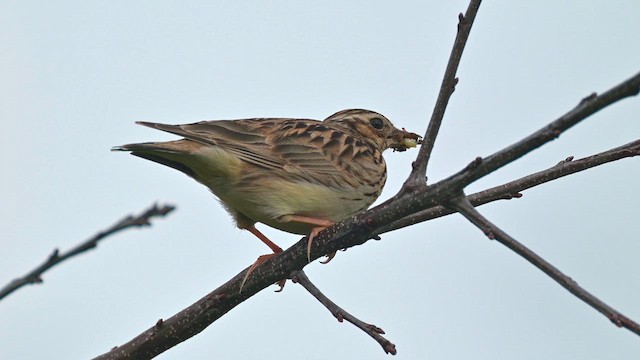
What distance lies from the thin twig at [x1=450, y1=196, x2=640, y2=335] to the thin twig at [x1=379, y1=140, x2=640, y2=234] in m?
0.99

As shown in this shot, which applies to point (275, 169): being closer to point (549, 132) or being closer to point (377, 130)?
point (377, 130)

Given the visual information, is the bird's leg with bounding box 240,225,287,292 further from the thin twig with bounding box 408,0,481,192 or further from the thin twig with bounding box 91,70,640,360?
the thin twig with bounding box 408,0,481,192

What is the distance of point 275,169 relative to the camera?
796 centimetres

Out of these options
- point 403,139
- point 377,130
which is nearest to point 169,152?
point 377,130

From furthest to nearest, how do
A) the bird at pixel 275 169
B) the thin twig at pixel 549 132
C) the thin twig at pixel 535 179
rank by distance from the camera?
the bird at pixel 275 169 < the thin twig at pixel 535 179 < the thin twig at pixel 549 132

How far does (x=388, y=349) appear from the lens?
6.04 metres

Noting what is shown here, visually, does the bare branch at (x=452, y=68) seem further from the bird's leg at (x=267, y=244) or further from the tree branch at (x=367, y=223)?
the bird's leg at (x=267, y=244)

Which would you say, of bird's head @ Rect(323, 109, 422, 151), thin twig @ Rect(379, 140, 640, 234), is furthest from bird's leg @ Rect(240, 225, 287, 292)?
bird's head @ Rect(323, 109, 422, 151)

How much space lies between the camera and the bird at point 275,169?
7.51m

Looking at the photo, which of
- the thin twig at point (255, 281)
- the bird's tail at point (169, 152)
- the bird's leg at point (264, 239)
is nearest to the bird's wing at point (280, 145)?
the bird's tail at point (169, 152)

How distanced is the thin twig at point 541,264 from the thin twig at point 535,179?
994mm

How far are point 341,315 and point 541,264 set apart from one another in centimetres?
212

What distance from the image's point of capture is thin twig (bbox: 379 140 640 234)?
5906mm

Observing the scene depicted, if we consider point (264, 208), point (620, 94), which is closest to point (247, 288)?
point (264, 208)
